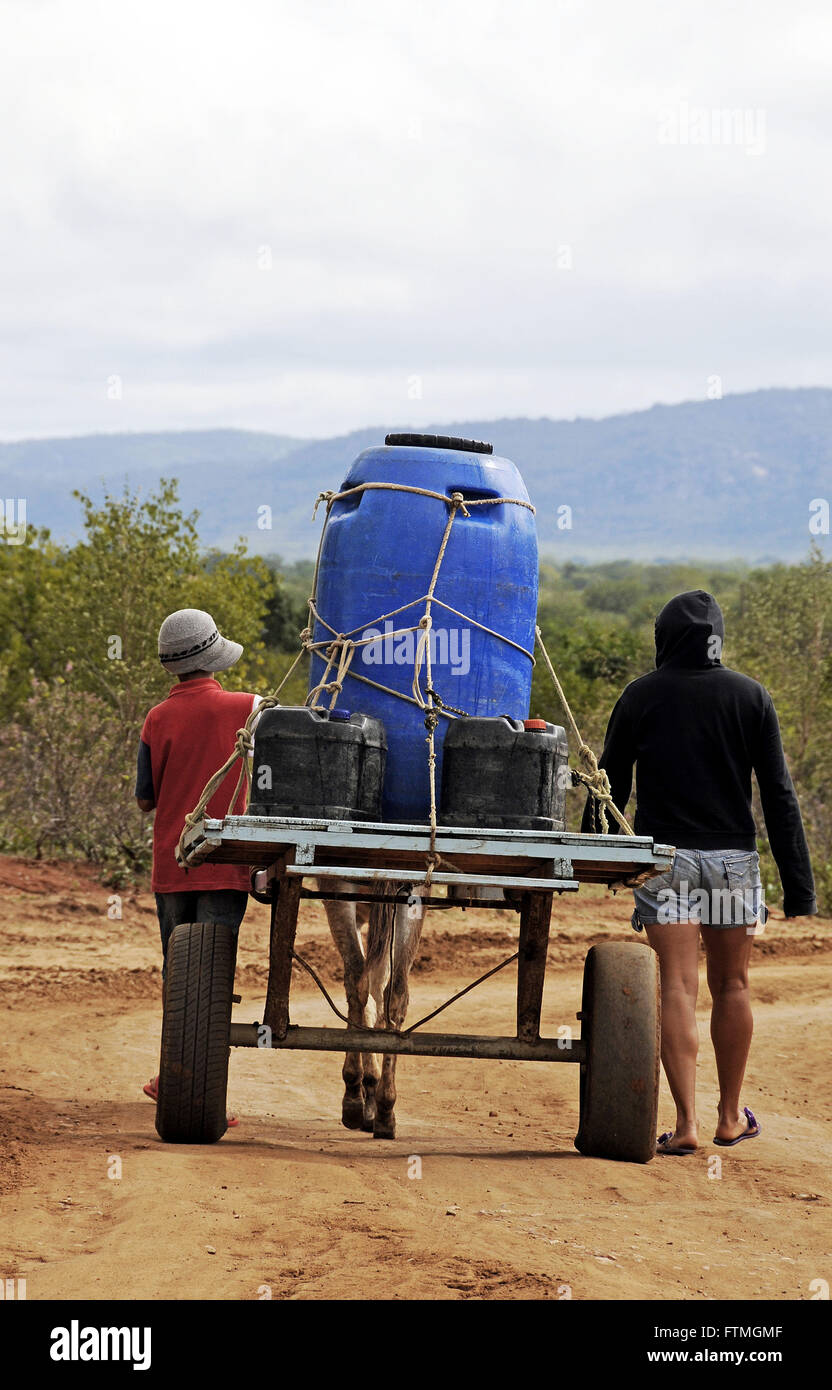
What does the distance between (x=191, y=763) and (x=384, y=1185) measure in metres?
2.04

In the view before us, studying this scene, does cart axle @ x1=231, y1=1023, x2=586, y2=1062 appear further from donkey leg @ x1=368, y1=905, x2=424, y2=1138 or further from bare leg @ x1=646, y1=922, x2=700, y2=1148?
donkey leg @ x1=368, y1=905, x2=424, y2=1138

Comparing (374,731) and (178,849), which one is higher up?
(374,731)

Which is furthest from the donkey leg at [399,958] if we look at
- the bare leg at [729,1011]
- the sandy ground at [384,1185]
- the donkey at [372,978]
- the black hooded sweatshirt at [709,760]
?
the bare leg at [729,1011]

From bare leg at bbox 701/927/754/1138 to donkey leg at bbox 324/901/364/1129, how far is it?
1.45 m

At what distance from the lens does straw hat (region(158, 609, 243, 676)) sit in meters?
6.56

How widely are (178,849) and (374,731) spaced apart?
924 mm

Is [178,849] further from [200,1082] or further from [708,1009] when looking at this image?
[708,1009]

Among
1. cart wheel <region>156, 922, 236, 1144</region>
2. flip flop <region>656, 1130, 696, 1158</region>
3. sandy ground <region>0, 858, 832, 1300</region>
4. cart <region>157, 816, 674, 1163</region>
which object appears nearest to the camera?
sandy ground <region>0, 858, 832, 1300</region>

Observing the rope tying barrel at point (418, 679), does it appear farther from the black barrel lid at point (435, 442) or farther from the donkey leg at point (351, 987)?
the donkey leg at point (351, 987)

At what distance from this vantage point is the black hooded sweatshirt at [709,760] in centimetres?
624

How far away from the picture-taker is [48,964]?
11359 millimetres

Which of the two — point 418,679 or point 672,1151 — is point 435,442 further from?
point 672,1151

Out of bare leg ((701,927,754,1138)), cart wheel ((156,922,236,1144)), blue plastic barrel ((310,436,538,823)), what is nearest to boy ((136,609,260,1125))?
blue plastic barrel ((310,436,538,823))
